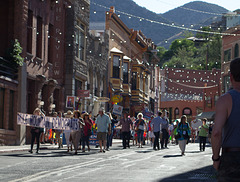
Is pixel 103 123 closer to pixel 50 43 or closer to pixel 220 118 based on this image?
pixel 50 43

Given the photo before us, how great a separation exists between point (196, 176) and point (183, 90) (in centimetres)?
9203

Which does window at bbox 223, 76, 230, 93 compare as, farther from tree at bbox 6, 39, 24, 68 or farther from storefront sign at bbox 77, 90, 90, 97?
tree at bbox 6, 39, 24, 68

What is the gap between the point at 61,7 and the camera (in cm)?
3725

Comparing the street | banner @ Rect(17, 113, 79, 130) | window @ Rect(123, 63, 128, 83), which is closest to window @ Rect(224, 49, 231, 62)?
window @ Rect(123, 63, 128, 83)

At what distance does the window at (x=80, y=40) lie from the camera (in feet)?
132

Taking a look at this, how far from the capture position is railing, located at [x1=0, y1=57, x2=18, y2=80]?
27.5 metres

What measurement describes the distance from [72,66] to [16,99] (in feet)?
32.3

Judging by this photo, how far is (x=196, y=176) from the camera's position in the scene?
13.0 m

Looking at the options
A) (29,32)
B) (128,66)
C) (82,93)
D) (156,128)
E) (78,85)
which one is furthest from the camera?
(128,66)

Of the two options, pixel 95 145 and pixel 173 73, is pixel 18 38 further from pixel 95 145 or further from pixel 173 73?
pixel 173 73

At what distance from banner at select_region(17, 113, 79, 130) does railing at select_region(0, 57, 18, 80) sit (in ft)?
12.3

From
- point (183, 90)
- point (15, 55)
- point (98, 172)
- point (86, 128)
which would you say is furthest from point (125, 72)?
point (183, 90)

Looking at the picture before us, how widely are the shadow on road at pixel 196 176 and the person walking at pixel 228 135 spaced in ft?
21.6

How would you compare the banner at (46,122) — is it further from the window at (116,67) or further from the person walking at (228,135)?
the window at (116,67)
